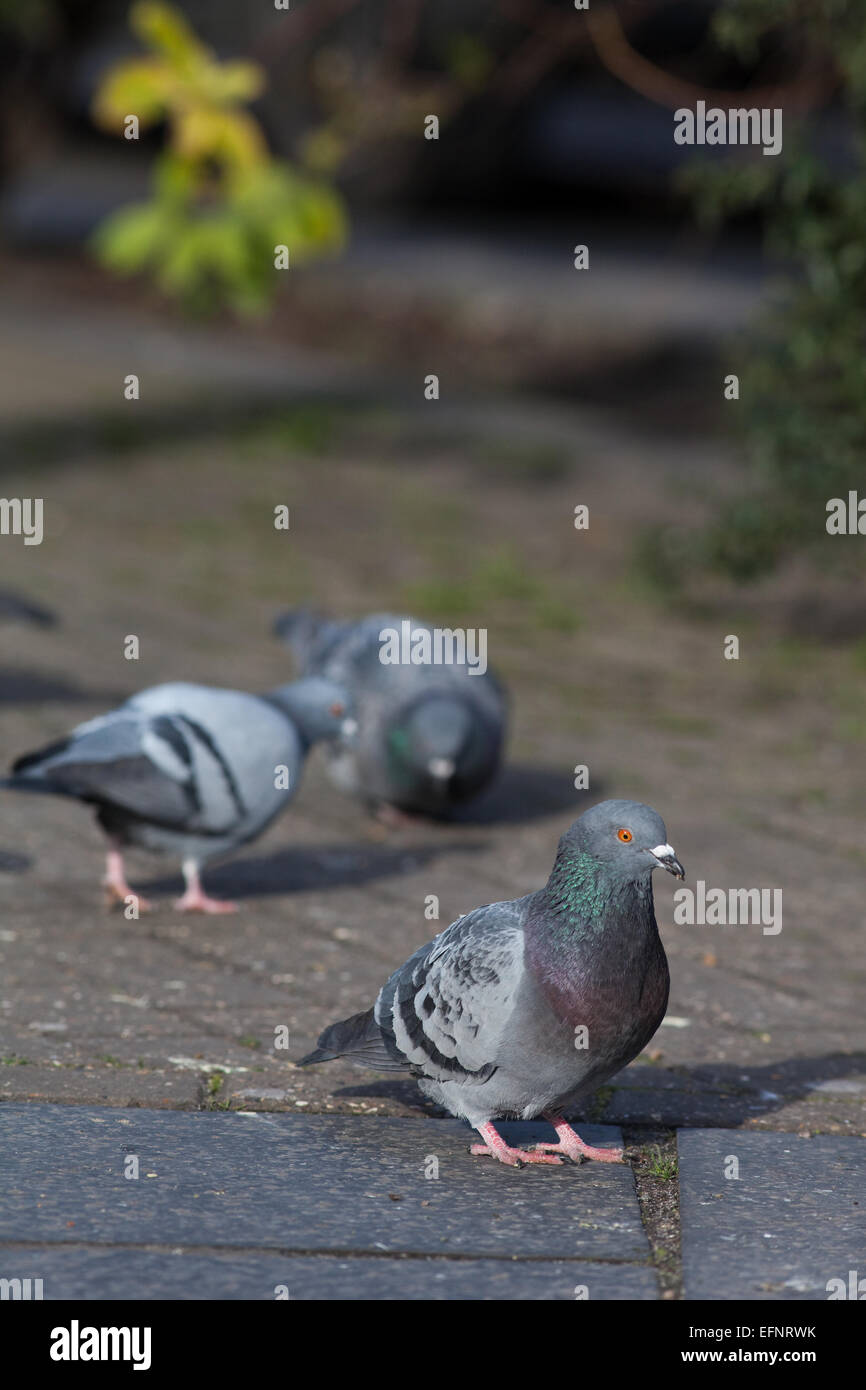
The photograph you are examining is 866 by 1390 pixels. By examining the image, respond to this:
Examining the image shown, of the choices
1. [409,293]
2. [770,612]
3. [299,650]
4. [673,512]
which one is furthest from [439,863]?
[409,293]

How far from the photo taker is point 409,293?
15.3 m

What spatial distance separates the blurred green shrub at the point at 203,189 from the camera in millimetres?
7008

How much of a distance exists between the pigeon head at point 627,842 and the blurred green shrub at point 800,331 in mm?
4226

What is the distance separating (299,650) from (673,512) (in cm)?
459

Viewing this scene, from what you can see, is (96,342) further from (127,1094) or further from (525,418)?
(127,1094)

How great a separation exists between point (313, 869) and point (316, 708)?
20.9 inches

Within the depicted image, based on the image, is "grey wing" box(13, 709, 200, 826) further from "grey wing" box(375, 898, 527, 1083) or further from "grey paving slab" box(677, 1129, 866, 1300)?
"grey paving slab" box(677, 1129, 866, 1300)

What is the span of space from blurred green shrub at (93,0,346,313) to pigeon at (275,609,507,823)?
245 cm

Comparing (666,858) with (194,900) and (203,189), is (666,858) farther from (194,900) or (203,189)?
(203,189)

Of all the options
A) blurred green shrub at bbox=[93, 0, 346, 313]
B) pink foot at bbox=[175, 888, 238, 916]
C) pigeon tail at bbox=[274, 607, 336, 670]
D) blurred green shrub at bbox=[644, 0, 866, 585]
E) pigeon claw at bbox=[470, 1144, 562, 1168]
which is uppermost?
blurred green shrub at bbox=[93, 0, 346, 313]

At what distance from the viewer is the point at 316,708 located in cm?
495

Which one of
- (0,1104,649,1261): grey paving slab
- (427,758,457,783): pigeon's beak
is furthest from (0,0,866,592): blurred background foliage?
(0,1104,649,1261): grey paving slab

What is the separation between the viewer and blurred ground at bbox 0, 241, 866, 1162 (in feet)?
12.8

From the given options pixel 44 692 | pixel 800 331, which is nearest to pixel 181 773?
pixel 44 692
